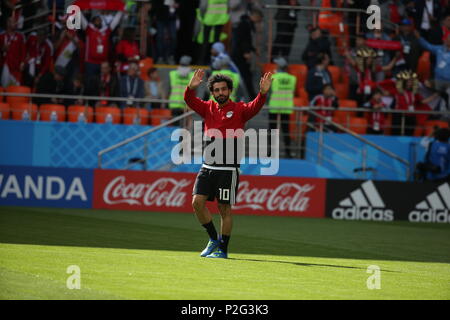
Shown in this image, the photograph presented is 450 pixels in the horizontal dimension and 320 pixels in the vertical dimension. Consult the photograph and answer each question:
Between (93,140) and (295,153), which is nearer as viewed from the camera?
(93,140)

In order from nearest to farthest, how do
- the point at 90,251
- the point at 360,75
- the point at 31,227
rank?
the point at 90,251, the point at 31,227, the point at 360,75

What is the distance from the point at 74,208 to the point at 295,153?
5836 millimetres

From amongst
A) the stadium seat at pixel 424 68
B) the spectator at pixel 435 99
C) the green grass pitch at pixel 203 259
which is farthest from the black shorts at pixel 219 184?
the stadium seat at pixel 424 68

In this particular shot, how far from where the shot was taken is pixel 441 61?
27.9m

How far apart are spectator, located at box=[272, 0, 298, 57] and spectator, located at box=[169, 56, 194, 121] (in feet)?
13.2

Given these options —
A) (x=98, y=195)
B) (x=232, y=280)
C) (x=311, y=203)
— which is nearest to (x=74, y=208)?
(x=98, y=195)

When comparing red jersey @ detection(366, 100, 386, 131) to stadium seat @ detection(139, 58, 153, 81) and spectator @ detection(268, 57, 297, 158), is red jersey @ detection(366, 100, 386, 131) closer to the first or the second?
spectator @ detection(268, 57, 297, 158)

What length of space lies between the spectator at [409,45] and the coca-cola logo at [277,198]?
22.5 feet

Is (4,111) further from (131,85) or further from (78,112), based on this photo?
(131,85)

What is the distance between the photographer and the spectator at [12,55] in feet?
80.1

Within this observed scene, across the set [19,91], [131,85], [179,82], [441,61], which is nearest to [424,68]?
[441,61]

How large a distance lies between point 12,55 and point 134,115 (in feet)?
11.4

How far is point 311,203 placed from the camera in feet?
74.3

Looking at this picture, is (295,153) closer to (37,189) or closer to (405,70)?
(405,70)
